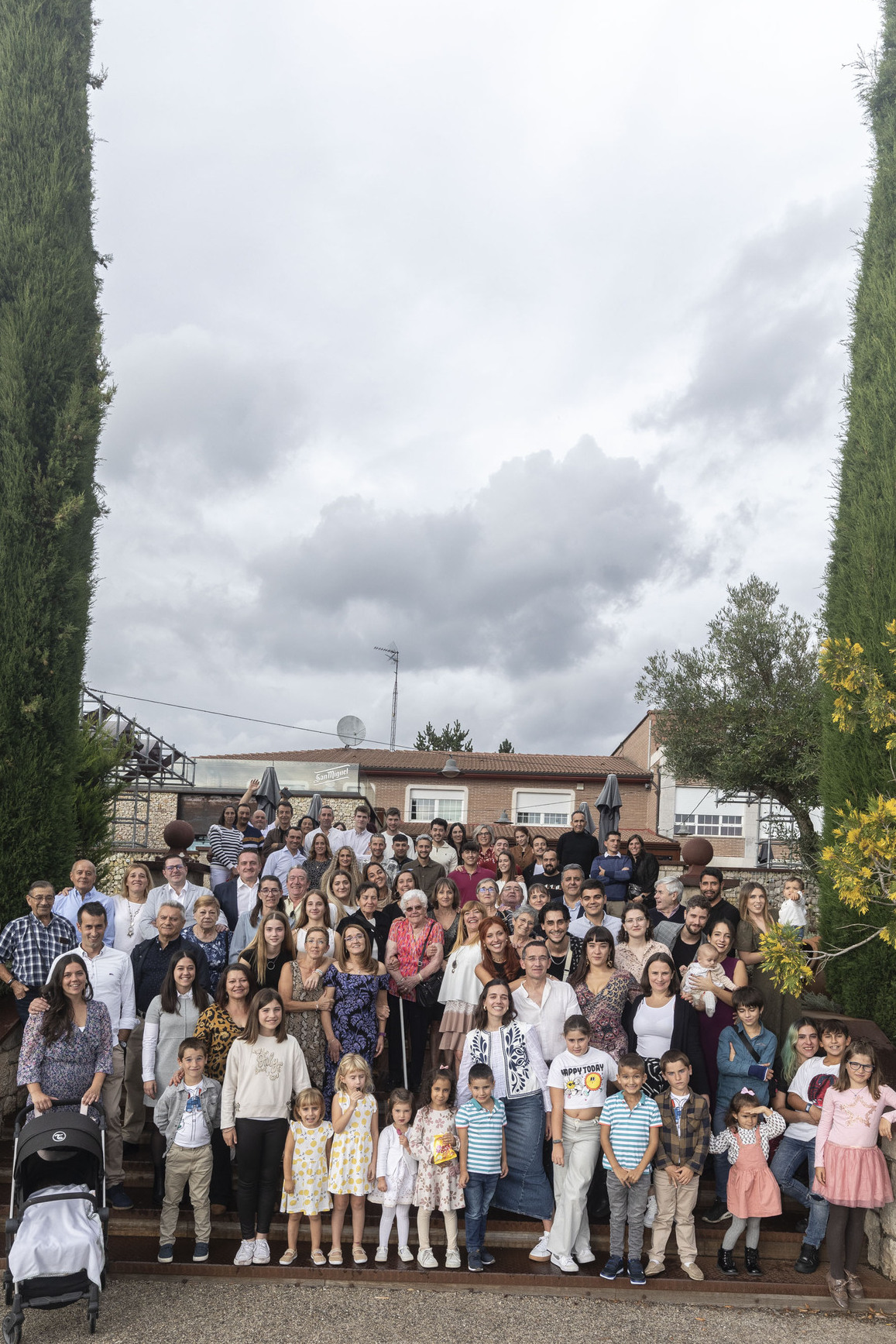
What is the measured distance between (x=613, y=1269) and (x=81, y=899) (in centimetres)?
447

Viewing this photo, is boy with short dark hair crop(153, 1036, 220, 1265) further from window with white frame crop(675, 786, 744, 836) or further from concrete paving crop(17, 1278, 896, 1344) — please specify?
window with white frame crop(675, 786, 744, 836)

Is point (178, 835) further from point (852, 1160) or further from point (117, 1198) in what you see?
point (852, 1160)

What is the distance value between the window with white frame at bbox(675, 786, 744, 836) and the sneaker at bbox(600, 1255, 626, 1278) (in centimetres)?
2483

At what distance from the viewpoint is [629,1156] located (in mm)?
5512

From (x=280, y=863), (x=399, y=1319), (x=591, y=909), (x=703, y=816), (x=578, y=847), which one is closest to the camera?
(x=399, y=1319)

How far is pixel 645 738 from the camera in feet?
104

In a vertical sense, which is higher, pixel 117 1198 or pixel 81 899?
pixel 81 899

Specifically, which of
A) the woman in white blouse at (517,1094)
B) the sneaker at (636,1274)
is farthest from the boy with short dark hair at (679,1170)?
the woman in white blouse at (517,1094)

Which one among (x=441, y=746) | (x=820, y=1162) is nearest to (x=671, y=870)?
(x=820, y=1162)

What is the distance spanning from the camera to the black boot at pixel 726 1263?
5.59m

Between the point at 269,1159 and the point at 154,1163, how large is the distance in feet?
3.68

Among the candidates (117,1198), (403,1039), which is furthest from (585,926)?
(117,1198)

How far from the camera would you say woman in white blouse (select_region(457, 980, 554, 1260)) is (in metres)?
5.83

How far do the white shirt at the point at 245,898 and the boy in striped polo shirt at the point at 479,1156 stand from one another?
108 inches
